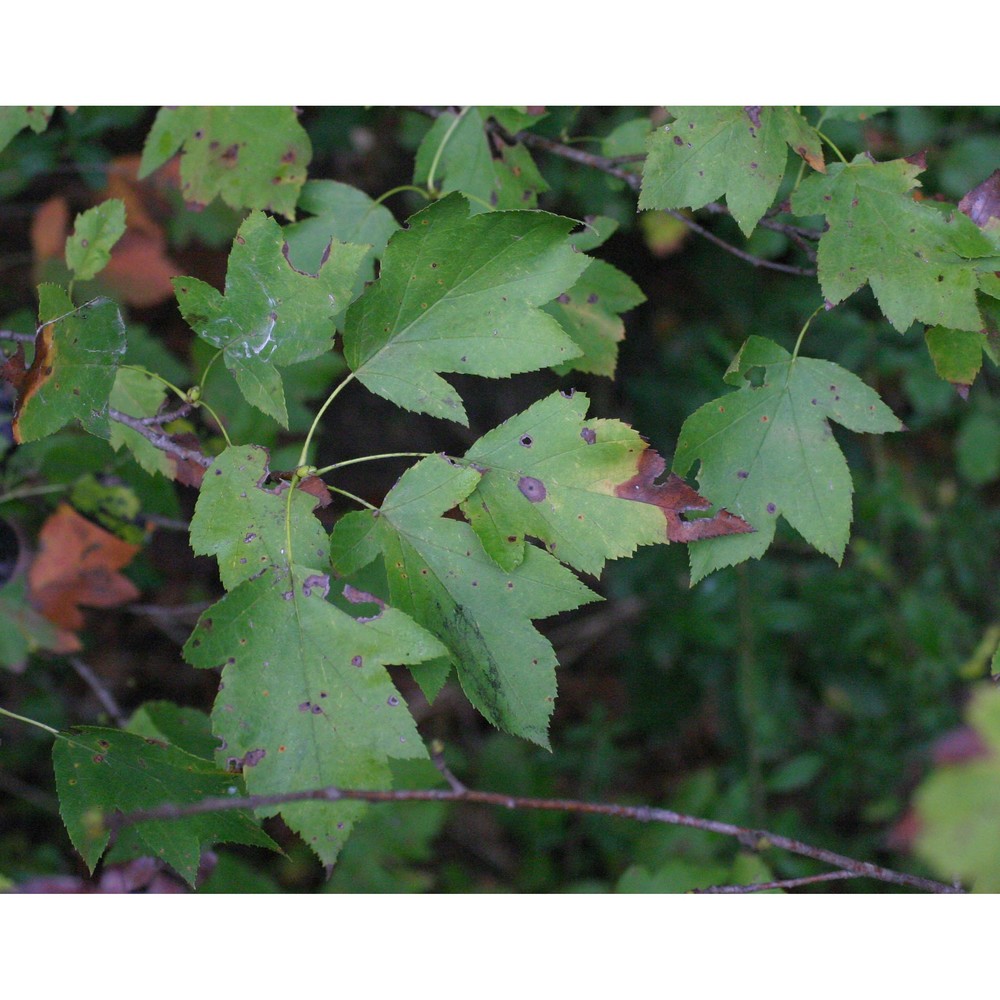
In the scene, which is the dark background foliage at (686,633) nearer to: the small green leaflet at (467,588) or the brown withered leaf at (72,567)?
the brown withered leaf at (72,567)

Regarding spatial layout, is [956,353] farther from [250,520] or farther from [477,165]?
[250,520]

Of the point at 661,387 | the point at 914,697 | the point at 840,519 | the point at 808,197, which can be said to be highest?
the point at 808,197

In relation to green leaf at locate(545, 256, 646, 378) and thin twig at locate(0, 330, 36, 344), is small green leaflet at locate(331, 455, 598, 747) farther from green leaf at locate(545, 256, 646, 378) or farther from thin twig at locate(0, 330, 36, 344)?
thin twig at locate(0, 330, 36, 344)

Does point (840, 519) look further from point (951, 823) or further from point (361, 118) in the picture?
point (361, 118)

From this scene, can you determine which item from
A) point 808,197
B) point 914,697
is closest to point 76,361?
point 808,197

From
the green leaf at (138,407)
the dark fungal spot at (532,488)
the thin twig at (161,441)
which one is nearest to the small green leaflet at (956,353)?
the dark fungal spot at (532,488)

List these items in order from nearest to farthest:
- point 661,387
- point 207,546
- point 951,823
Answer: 1. point 951,823
2. point 207,546
3. point 661,387

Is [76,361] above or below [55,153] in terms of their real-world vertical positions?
below
